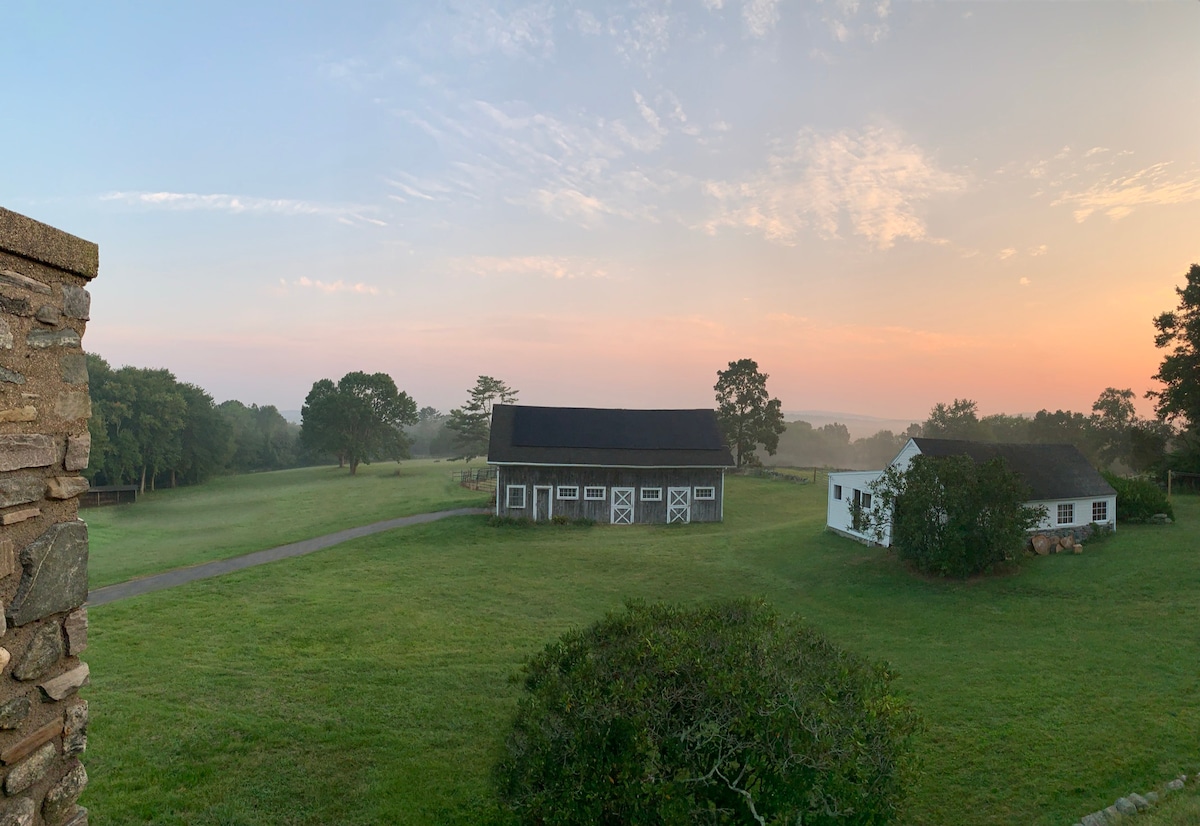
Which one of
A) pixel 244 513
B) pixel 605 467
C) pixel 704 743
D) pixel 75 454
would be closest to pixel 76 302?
pixel 75 454

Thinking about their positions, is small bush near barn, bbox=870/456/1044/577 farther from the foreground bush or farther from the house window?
the foreground bush

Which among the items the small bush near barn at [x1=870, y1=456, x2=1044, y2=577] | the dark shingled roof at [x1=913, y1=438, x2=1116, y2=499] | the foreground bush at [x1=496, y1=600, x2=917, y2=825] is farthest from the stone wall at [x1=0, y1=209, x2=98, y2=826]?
the dark shingled roof at [x1=913, y1=438, x2=1116, y2=499]

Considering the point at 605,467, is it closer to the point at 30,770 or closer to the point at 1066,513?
the point at 1066,513

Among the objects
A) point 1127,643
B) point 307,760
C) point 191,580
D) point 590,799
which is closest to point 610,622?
point 590,799

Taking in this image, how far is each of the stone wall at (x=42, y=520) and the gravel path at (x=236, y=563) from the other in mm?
16255

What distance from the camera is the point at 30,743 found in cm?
383

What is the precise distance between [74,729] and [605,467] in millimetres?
29009

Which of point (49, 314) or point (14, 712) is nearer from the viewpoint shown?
point (14, 712)

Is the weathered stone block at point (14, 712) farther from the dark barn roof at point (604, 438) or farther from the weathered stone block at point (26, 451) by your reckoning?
the dark barn roof at point (604, 438)

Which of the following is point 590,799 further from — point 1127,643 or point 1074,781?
point 1127,643

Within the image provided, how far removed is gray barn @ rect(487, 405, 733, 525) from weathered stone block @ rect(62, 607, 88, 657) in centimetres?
2771

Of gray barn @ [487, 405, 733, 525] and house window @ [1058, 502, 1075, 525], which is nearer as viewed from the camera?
house window @ [1058, 502, 1075, 525]

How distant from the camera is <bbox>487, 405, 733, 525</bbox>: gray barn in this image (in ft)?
107

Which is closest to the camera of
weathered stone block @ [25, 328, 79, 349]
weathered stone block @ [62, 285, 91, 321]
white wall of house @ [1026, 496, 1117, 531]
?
weathered stone block @ [25, 328, 79, 349]
